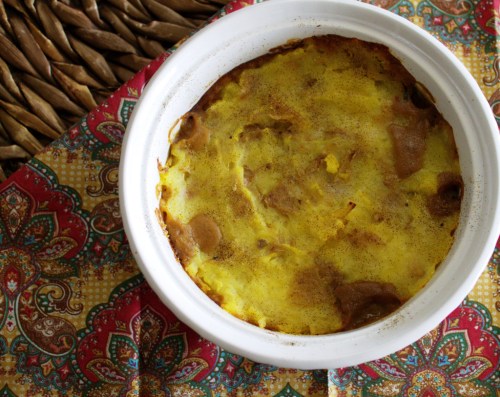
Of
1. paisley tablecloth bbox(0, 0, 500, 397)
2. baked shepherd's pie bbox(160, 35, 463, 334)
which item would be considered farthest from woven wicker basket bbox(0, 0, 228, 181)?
baked shepherd's pie bbox(160, 35, 463, 334)

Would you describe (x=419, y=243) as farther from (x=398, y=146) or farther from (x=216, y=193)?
(x=216, y=193)

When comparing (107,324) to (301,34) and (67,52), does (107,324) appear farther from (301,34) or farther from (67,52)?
(301,34)

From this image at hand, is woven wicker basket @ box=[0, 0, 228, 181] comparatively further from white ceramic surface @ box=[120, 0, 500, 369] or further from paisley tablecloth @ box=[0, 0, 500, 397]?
white ceramic surface @ box=[120, 0, 500, 369]

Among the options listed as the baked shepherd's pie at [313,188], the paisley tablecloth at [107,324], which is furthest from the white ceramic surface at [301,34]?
the paisley tablecloth at [107,324]

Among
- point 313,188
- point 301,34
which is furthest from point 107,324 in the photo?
point 301,34

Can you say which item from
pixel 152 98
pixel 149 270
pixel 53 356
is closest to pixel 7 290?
pixel 53 356

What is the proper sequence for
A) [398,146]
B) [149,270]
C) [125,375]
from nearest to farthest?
[149,270] → [398,146] → [125,375]

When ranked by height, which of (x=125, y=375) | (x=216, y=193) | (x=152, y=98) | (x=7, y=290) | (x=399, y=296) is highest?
(x=152, y=98)
